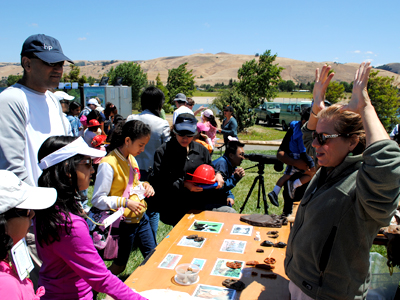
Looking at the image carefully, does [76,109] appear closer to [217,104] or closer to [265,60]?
[217,104]

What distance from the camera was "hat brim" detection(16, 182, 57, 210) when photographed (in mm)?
1254

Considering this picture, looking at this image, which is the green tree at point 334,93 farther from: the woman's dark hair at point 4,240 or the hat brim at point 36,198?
the woman's dark hair at point 4,240

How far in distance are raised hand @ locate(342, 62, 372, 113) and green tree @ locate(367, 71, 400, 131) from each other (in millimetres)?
21205

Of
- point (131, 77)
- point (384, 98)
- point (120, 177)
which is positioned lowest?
point (120, 177)

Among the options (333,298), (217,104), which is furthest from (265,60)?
(333,298)

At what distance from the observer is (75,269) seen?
1575 millimetres

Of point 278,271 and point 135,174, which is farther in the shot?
point 135,174

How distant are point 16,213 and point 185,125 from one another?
2127mm

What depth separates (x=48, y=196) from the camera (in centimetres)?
138

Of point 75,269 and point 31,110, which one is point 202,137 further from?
point 75,269

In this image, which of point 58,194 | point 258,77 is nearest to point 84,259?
point 58,194

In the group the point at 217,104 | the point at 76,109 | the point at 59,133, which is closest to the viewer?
the point at 59,133

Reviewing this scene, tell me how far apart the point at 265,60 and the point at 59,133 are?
2317 cm

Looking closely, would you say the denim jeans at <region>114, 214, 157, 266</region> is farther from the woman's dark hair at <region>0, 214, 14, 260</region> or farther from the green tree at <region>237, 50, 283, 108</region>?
the green tree at <region>237, 50, 283, 108</region>
